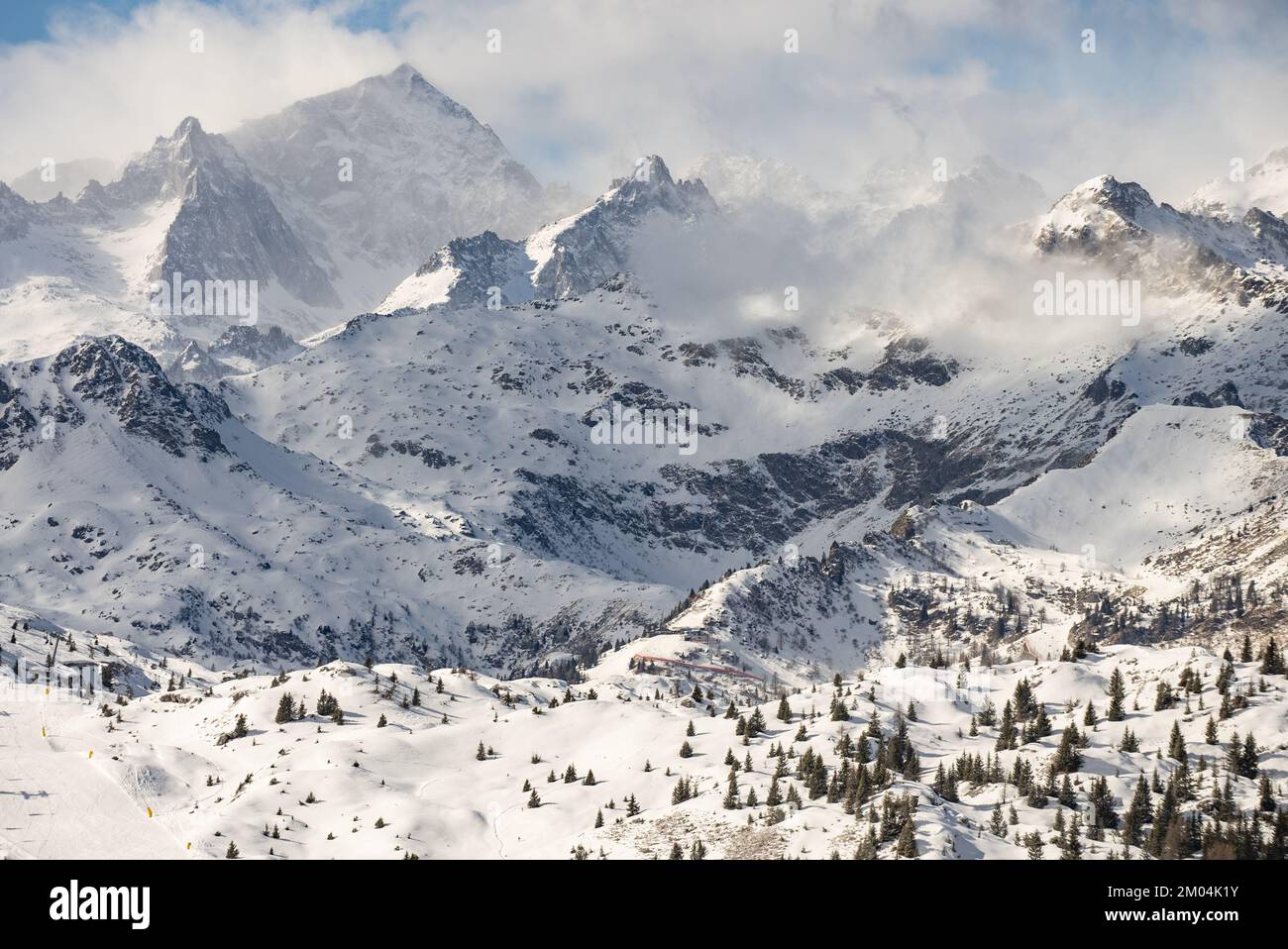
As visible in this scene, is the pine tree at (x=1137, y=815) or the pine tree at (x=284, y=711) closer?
the pine tree at (x=1137, y=815)

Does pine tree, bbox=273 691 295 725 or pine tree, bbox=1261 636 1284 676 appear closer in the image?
pine tree, bbox=1261 636 1284 676

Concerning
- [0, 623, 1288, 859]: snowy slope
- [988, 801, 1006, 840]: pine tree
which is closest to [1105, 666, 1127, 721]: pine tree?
[0, 623, 1288, 859]: snowy slope

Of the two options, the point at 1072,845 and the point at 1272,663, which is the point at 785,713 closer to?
the point at 1272,663

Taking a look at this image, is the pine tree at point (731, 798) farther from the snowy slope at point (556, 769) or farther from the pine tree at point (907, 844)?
the pine tree at point (907, 844)

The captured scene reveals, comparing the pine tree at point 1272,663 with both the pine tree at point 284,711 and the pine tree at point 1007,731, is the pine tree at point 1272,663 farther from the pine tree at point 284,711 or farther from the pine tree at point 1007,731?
the pine tree at point 284,711

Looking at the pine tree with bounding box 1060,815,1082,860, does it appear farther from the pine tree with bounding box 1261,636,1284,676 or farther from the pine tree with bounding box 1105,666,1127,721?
the pine tree with bounding box 1261,636,1284,676

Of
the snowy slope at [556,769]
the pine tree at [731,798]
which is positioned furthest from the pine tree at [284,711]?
the pine tree at [731,798]

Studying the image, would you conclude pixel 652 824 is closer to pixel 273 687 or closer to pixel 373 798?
pixel 373 798

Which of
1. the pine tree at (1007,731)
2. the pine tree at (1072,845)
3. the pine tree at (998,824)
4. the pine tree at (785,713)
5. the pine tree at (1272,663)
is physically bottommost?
the pine tree at (1072,845)

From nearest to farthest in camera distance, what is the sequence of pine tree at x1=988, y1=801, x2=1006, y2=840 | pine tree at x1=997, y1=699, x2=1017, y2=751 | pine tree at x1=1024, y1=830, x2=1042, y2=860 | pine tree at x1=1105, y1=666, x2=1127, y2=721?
pine tree at x1=1024, y1=830, x2=1042, y2=860 → pine tree at x1=988, y1=801, x2=1006, y2=840 → pine tree at x1=1105, y1=666, x2=1127, y2=721 → pine tree at x1=997, y1=699, x2=1017, y2=751

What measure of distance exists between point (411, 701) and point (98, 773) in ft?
140

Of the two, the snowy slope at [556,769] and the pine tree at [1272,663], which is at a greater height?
the pine tree at [1272,663]

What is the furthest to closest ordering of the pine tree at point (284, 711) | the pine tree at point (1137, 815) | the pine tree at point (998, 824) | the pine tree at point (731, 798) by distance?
the pine tree at point (284, 711) → the pine tree at point (731, 798) → the pine tree at point (998, 824) → the pine tree at point (1137, 815)

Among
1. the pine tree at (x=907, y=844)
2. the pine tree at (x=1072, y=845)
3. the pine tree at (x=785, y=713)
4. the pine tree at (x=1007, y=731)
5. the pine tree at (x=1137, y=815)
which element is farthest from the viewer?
the pine tree at (x=785, y=713)
